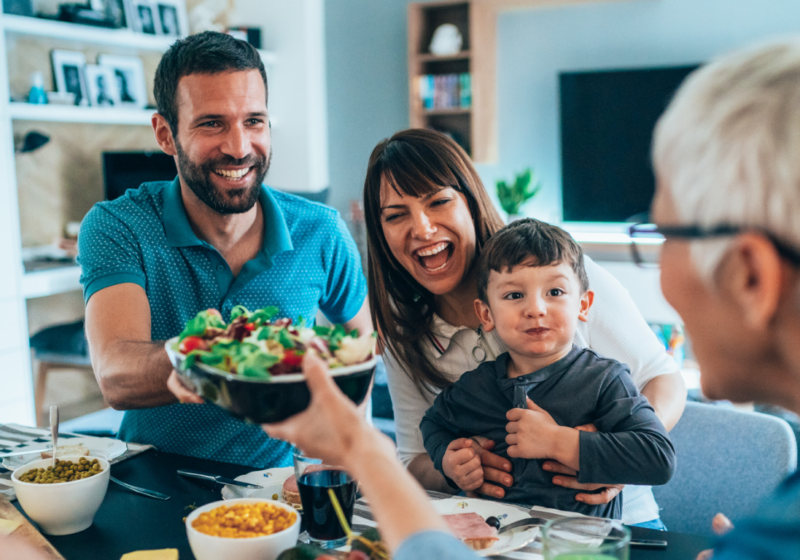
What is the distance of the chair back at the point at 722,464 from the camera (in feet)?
4.70

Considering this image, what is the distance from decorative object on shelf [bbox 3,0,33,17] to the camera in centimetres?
368

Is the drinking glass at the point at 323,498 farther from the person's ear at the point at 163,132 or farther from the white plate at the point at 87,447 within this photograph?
the person's ear at the point at 163,132

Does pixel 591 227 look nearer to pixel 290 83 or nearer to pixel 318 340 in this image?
pixel 290 83

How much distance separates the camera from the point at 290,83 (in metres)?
5.37

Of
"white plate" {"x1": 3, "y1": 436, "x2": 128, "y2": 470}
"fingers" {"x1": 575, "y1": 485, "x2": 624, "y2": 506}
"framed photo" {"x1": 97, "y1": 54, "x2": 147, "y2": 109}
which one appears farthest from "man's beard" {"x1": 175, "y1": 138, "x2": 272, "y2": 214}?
"framed photo" {"x1": 97, "y1": 54, "x2": 147, "y2": 109}

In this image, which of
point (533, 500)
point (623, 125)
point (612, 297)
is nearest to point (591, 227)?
point (623, 125)

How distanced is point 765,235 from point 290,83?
5107mm

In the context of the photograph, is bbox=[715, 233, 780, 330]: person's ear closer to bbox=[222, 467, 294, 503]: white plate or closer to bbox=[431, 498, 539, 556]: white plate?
bbox=[431, 498, 539, 556]: white plate

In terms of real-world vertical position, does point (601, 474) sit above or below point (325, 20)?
below

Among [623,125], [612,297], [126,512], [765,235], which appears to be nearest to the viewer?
[765,235]

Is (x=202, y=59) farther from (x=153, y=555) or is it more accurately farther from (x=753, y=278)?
(x=753, y=278)

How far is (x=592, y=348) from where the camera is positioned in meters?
1.56

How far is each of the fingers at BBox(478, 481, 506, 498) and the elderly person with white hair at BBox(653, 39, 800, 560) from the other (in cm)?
64

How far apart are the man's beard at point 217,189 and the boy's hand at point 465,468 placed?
0.83 meters
